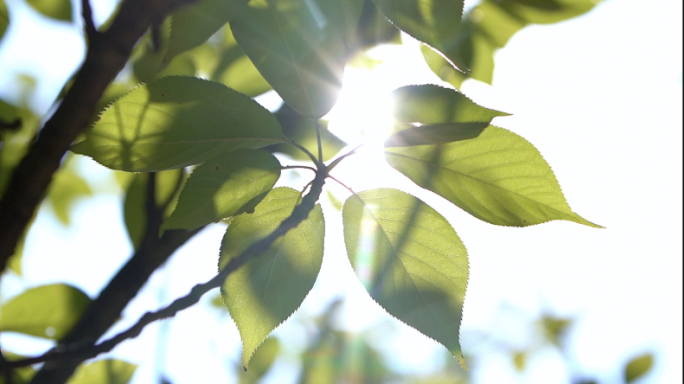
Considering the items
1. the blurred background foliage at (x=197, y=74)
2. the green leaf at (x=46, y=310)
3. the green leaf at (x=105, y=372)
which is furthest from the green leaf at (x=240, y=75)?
the green leaf at (x=105, y=372)

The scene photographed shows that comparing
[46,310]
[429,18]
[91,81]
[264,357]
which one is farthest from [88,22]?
[264,357]

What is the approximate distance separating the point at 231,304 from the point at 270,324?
42 millimetres

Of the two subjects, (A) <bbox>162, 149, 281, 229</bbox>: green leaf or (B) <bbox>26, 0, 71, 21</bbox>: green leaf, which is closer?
(A) <bbox>162, 149, 281, 229</bbox>: green leaf

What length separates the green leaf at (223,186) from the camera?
382 millimetres

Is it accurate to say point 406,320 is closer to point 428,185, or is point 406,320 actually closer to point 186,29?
point 428,185

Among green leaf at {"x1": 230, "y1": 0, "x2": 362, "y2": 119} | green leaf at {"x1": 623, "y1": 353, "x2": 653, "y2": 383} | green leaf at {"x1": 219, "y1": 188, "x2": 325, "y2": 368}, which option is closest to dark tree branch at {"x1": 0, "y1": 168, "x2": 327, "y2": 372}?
green leaf at {"x1": 219, "y1": 188, "x2": 325, "y2": 368}

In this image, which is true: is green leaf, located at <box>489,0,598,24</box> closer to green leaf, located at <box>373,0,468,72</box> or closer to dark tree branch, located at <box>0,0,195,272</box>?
green leaf, located at <box>373,0,468,72</box>

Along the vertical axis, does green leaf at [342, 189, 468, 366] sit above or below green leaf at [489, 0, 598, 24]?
below

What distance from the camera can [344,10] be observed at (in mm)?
385

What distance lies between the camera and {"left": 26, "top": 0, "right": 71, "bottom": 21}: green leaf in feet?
2.17

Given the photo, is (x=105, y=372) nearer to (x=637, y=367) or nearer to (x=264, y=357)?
(x=264, y=357)

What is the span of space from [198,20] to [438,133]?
228 millimetres

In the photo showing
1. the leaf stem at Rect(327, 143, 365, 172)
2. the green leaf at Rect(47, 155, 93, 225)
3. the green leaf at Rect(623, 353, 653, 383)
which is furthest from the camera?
the green leaf at Rect(623, 353, 653, 383)

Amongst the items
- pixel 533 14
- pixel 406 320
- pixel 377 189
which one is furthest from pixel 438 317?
pixel 533 14
